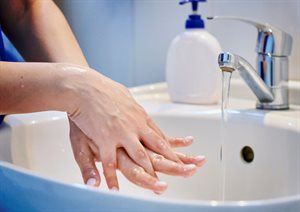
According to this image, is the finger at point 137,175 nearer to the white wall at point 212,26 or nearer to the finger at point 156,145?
the finger at point 156,145

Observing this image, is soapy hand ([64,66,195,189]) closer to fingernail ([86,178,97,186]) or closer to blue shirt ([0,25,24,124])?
fingernail ([86,178,97,186])

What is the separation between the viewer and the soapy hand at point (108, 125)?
0.44m

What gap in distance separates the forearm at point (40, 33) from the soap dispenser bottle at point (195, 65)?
171 mm

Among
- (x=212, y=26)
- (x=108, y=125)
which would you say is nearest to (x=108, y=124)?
(x=108, y=125)

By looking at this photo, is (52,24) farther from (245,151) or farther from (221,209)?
(221,209)

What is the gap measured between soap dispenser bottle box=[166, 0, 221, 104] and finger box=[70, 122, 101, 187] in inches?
11.3

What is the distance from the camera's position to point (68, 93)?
1.47 ft

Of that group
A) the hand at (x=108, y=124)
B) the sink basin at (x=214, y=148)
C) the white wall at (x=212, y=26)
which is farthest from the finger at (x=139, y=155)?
the white wall at (x=212, y=26)

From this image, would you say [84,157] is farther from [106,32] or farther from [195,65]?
[106,32]

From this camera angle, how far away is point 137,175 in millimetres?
428

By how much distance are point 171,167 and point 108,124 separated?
73mm

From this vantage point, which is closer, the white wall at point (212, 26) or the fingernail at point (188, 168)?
the fingernail at point (188, 168)

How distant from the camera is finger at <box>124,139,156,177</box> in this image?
439mm

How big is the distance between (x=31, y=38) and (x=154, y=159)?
1.05 feet
